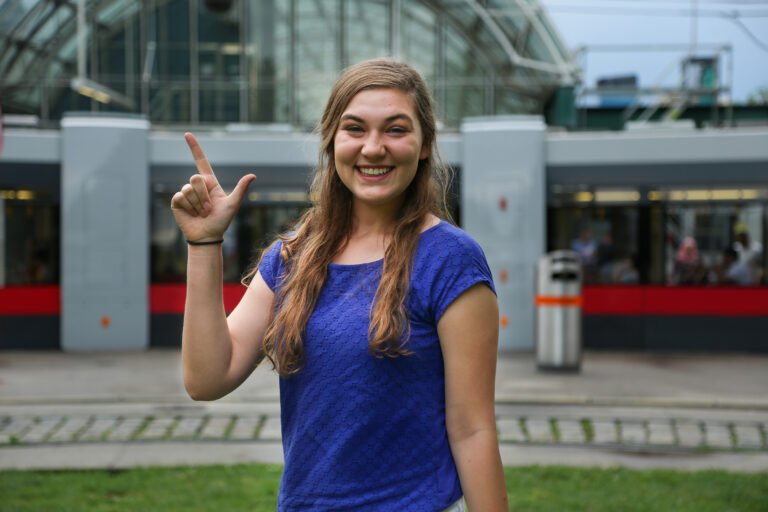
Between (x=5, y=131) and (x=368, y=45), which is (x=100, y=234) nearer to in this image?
(x=5, y=131)

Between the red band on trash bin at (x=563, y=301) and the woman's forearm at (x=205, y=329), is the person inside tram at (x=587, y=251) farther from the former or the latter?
the woman's forearm at (x=205, y=329)

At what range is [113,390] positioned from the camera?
38.8 ft

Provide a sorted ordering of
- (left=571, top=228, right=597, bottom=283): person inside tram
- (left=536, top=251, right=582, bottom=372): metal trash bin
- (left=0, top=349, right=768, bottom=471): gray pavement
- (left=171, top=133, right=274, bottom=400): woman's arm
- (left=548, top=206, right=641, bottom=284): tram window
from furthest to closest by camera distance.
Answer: (left=571, top=228, right=597, bottom=283): person inside tram
(left=548, top=206, right=641, bottom=284): tram window
(left=536, top=251, right=582, bottom=372): metal trash bin
(left=0, top=349, right=768, bottom=471): gray pavement
(left=171, top=133, right=274, bottom=400): woman's arm

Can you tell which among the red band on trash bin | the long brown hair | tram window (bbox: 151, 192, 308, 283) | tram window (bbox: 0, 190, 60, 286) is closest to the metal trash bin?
the red band on trash bin

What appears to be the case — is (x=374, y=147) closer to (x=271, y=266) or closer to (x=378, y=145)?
(x=378, y=145)

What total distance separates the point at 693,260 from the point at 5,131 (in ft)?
36.3

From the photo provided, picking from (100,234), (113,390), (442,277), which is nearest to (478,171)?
(100,234)

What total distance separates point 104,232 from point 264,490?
33.9 feet

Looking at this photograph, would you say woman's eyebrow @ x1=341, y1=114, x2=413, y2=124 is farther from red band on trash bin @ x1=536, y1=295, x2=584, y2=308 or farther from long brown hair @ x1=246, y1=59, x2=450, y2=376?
red band on trash bin @ x1=536, y1=295, x2=584, y2=308

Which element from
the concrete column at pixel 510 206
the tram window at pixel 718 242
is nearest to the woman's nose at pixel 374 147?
the concrete column at pixel 510 206

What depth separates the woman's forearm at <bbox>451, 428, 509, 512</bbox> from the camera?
90.2 inches

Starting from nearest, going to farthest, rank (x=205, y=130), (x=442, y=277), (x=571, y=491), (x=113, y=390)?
(x=442, y=277) → (x=571, y=491) → (x=113, y=390) → (x=205, y=130)

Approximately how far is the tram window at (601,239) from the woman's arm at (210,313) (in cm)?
1440

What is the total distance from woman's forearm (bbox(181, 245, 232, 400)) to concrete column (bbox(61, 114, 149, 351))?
1432 centimetres
